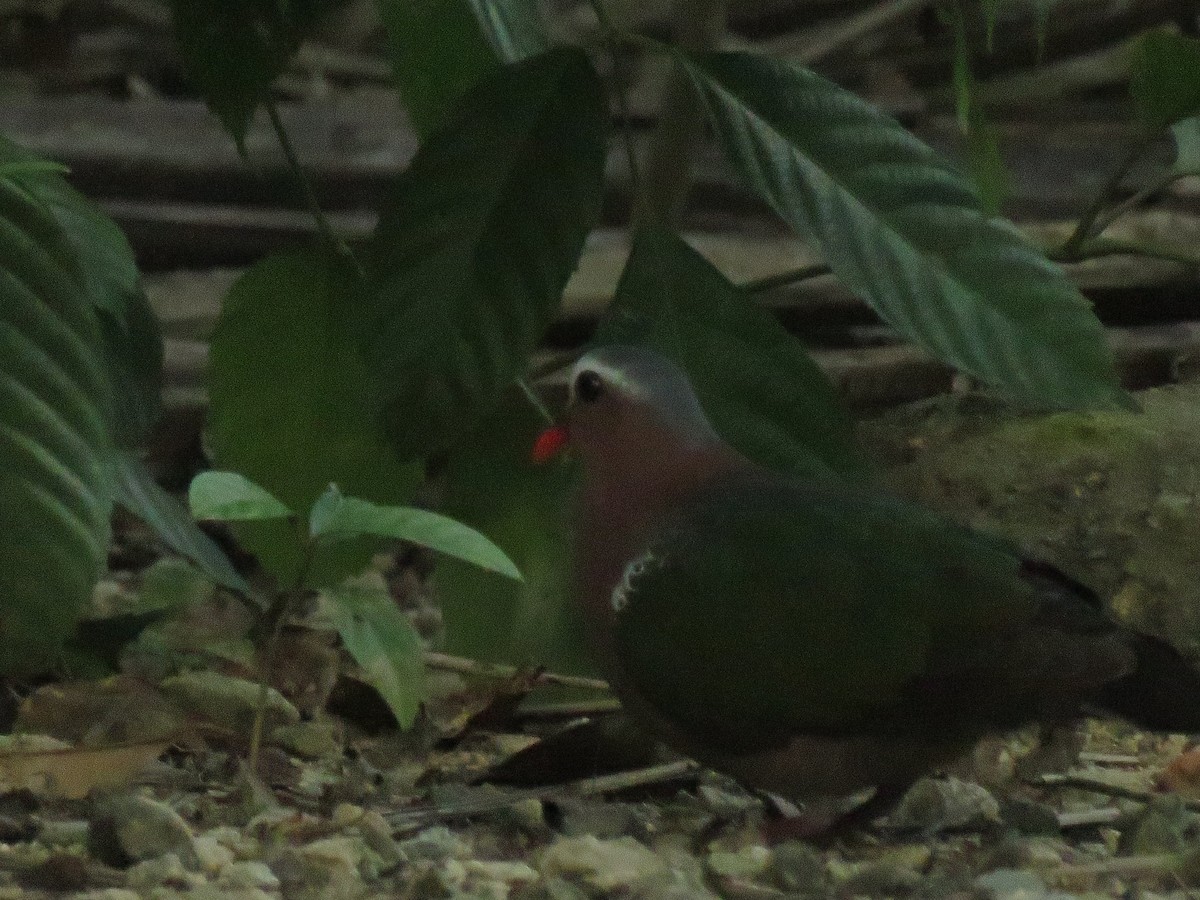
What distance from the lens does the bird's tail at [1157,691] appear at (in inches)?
95.0

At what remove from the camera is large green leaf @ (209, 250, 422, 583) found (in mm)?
2742

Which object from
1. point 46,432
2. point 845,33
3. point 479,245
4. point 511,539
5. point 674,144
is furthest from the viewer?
point 845,33

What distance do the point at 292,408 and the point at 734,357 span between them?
57cm

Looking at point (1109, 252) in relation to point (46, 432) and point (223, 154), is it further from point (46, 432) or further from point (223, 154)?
point (223, 154)

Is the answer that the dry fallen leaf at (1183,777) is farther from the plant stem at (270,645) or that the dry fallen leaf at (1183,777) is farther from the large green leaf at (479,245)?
the plant stem at (270,645)

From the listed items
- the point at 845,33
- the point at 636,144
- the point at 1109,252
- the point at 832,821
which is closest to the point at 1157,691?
the point at 832,821

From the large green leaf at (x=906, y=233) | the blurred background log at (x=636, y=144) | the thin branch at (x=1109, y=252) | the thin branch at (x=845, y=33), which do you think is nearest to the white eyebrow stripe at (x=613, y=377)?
the large green leaf at (x=906, y=233)

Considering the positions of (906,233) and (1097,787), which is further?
(1097,787)

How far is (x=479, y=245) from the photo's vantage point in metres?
2.53

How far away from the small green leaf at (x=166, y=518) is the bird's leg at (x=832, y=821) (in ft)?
2.44

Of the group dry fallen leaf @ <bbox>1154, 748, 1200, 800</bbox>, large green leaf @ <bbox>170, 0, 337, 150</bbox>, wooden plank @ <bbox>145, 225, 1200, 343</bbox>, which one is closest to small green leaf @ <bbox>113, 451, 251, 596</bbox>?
large green leaf @ <bbox>170, 0, 337, 150</bbox>

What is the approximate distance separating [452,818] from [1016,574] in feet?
2.20

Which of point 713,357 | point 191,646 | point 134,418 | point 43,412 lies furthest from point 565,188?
point 191,646

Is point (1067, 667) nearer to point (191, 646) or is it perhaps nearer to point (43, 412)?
point (43, 412)
